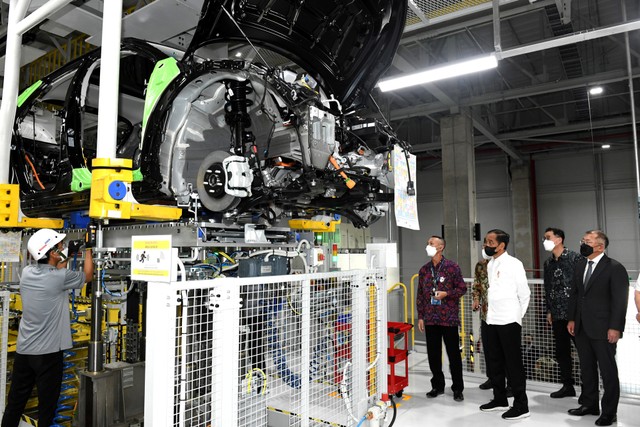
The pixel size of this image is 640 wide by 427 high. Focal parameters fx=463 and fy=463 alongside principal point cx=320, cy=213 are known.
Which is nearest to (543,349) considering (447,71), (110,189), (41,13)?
(447,71)

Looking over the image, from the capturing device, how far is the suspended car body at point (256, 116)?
10.0 ft

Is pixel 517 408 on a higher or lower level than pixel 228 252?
lower

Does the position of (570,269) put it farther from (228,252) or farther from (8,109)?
(8,109)

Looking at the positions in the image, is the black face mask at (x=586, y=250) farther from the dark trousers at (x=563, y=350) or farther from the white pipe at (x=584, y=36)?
the white pipe at (x=584, y=36)

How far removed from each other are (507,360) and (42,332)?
387cm

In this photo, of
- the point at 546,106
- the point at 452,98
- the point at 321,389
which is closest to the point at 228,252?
the point at 321,389

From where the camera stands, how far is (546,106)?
1155cm

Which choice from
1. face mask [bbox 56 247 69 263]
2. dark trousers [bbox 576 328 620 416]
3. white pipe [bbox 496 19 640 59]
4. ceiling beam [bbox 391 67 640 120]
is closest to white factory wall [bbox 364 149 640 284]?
ceiling beam [bbox 391 67 640 120]

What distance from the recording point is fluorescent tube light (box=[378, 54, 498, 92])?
5.02 m

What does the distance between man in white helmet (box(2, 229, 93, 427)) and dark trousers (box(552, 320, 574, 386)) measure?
4640 millimetres

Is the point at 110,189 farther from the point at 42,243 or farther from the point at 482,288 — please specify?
the point at 482,288

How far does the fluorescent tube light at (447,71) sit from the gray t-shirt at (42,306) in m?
4.10

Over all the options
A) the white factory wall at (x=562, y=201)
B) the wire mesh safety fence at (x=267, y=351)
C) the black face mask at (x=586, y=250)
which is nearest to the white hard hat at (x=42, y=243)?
the wire mesh safety fence at (x=267, y=351)

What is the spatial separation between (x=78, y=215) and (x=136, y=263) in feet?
8.86
